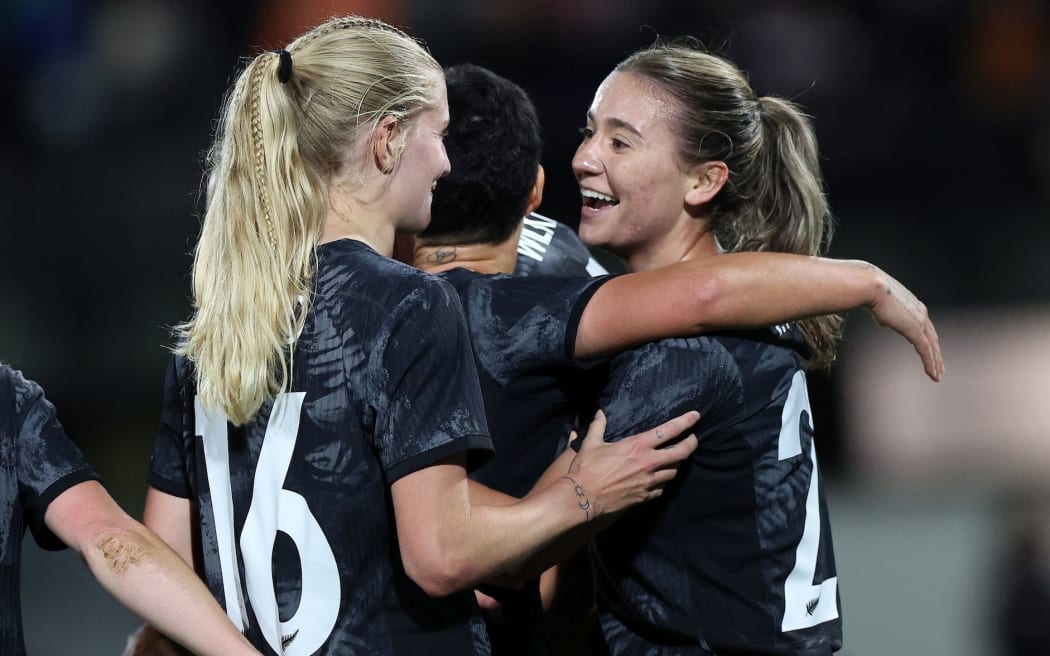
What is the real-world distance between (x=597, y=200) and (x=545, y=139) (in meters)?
5.44

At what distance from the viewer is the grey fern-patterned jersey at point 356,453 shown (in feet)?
7.29

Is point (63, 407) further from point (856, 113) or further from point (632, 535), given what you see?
point (632, 535)

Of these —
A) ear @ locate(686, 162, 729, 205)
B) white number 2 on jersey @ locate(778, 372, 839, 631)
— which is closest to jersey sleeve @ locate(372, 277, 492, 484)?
white number 2 on jersey @ locate(778, 372, 839, 631)

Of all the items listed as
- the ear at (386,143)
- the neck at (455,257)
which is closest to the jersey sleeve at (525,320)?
the neck at (455,257)

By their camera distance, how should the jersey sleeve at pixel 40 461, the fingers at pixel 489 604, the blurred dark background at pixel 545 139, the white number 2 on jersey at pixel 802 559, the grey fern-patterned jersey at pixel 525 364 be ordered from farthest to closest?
1. the blurred dark background at pixel 545 139
2. the fingers at pixel 489 604
3. the white number 2 on jersey at pixel 802 559
4. the grey fern-patterned jersey at pixel 525 364
5. the jersey sleeve at pixel 40 461

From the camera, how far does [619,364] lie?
2527 millimetres

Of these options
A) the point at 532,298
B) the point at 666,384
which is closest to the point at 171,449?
the point at 532,298

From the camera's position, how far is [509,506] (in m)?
2.30

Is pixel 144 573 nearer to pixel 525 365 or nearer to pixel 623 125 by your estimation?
pixel 525 365

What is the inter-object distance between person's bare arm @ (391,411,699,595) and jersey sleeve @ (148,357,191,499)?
633 millimetres

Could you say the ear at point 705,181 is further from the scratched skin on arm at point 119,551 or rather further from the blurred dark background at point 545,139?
the blurred dark background at point 545,139

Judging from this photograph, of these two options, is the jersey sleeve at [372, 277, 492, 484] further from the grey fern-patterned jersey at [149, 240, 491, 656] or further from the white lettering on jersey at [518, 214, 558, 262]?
the white lettering on jersey at [518, 214, 558, 262]

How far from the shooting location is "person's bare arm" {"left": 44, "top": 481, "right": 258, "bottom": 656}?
2307 mm

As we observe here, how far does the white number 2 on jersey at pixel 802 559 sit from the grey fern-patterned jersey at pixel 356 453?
0.70 meters
